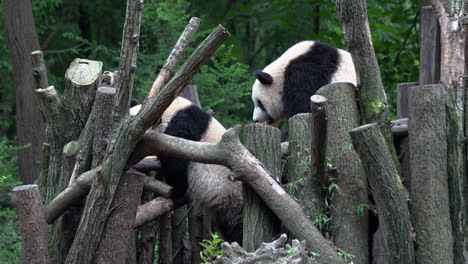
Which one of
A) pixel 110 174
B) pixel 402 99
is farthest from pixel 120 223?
pixel 402 99

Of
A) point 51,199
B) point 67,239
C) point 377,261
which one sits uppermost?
point 51,199

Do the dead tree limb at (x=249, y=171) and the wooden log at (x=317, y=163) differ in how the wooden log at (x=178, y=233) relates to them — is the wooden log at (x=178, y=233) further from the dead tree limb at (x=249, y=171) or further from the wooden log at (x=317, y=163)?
→ the wooden log at (x=317, y=163)

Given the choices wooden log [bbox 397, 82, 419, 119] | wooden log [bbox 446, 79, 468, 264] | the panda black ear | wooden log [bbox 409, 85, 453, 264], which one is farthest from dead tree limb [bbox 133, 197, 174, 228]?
wooden log [bbox 397, 82, 419, 119]

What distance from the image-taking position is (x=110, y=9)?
1053 cm

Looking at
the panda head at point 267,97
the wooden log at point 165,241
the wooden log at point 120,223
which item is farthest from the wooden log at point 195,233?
the wooden log at point 120,223

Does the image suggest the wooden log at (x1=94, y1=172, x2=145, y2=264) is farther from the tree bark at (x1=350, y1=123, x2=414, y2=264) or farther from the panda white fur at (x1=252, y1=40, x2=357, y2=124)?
the panda white fur at (x1=252, y1=40, x2=357, y2=124)

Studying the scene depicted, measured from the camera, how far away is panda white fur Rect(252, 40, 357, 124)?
19.1 ft

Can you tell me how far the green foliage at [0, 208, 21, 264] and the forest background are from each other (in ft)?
0.04

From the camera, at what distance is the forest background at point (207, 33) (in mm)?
8008

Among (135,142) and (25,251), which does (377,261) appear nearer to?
(135,142)

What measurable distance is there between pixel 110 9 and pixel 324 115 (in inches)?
302

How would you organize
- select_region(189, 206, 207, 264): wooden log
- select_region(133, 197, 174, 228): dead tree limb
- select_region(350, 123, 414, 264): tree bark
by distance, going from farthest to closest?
select_region(189, 206, 207, 264): wooden log
select_region(133, 197, 174, 228): dead tree limb
select_region(350, 123, 414, 264): tree bark

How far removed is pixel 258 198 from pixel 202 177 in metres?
1.46

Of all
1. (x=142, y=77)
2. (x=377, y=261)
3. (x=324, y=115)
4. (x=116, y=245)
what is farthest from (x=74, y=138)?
(x=142, y=77)
